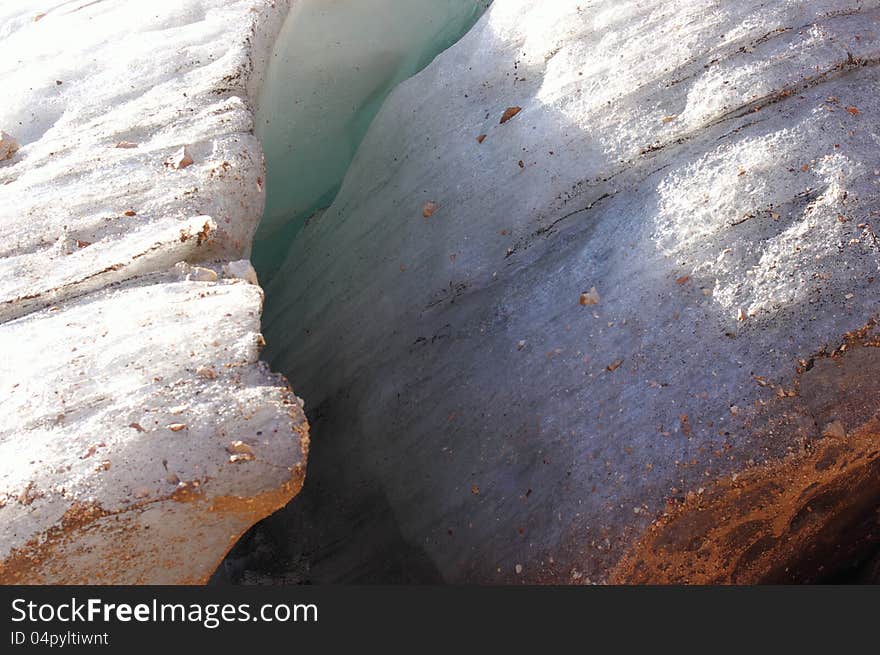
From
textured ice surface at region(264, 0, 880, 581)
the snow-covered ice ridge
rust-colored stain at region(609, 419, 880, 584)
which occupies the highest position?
the snow-covered ice ridge

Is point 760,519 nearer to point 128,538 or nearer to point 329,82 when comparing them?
point 128,538

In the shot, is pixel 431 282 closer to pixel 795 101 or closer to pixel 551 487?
pixel 551 487

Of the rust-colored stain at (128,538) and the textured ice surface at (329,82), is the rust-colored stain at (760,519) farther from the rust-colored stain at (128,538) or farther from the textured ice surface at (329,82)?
the textured ice surface at (329,82)

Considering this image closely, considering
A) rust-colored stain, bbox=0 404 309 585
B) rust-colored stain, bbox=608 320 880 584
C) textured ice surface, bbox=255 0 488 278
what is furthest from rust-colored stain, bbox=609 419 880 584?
textured ice surface, bbox=255 0 488 278

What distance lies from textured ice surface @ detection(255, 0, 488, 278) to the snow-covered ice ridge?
0.73 ft

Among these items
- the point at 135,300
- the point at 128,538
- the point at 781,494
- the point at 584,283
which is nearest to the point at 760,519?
the point at 781,494

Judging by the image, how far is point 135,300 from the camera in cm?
159

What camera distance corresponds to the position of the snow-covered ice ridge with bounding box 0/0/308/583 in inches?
51.4

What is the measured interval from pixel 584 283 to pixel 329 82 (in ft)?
4.25

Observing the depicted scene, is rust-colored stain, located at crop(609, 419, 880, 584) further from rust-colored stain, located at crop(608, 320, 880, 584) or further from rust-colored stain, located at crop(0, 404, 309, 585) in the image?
rust-colored stain, located at crop(0, 404, 309, 585)

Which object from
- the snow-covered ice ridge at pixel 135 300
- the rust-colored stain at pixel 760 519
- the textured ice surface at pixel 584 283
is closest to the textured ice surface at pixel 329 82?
the snow-covered ice ridge at pixel 135 300

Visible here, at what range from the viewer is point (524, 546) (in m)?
1.66

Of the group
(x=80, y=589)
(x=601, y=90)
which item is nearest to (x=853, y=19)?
(x=601, y=90)

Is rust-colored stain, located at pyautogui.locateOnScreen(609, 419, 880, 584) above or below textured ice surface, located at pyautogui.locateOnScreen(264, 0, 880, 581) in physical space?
below
